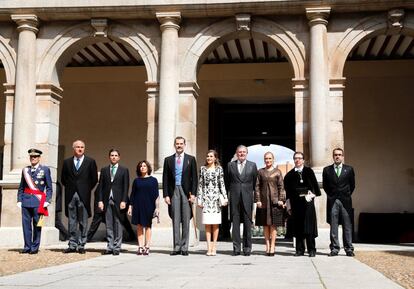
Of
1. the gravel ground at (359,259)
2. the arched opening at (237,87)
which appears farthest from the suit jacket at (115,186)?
the arched opening at (237,87)

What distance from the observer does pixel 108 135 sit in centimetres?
1712

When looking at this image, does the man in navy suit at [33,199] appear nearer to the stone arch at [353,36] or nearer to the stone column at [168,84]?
the stone column at [168,84]

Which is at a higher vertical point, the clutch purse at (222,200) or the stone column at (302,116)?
the stone column at (302,116)

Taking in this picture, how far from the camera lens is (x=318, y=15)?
1215cm

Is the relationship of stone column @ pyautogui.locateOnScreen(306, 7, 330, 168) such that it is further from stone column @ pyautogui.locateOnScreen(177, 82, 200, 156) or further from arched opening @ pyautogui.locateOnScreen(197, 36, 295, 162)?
arched opening @ pyautogui.locateOnScreen(197, 36, 295, 162)

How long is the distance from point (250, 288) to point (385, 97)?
12.0 metres

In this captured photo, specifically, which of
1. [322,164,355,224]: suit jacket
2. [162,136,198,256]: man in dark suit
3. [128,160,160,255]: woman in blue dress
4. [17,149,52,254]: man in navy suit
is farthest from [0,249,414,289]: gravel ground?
[162,136,198,256]: man in dark suit

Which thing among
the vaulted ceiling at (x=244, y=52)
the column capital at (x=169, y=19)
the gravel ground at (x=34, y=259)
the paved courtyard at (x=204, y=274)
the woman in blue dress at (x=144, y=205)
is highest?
the vaulted ceiling at (x=244, y=52)

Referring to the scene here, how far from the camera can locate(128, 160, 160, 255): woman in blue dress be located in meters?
9.52

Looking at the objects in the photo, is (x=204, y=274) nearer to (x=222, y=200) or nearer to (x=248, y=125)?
(x=222, y=200)

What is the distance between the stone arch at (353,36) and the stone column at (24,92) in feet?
20.0

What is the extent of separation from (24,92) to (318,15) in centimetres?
613

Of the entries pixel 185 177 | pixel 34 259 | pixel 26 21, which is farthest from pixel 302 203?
pixel 26 21

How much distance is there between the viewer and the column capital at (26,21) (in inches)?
501
